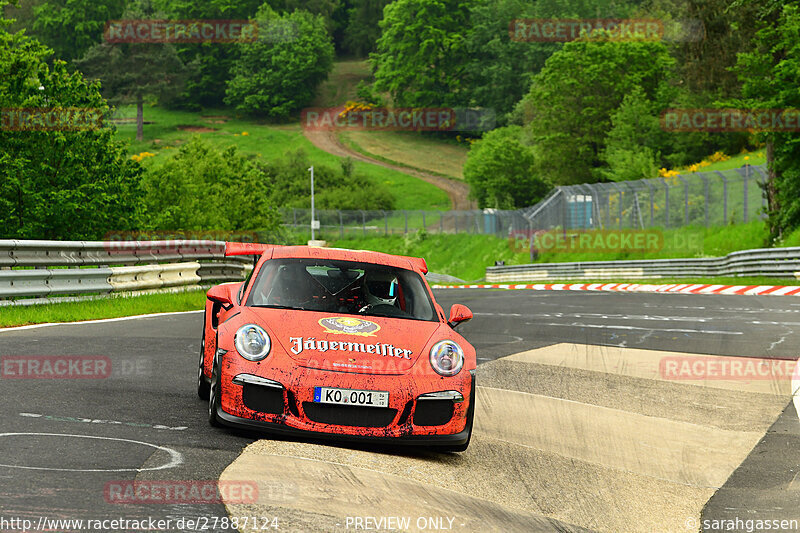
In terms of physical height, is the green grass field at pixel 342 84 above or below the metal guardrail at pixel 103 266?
above

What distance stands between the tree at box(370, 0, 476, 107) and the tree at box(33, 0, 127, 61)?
44.7 m

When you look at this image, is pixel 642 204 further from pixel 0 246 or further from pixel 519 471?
pixel 519 471

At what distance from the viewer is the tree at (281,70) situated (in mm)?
140875

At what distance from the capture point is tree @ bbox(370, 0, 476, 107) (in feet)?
437

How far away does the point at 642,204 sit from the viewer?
42.3m

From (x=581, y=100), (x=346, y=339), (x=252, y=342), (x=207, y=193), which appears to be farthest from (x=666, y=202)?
(x=252, y=342)

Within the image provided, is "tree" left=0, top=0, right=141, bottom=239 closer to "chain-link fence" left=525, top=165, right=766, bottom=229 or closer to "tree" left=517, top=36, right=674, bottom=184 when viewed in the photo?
"chain-link fence" left=525, top=165, right=766, bottom=229

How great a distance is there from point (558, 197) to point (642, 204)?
597cm

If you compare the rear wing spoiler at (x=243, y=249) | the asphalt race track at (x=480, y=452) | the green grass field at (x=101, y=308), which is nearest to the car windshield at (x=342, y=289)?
the rear wing spoiler at (x=243, y=249)

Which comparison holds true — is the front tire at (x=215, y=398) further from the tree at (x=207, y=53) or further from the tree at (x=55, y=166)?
the tree at (x=207, y=53)

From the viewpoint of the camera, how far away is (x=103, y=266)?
1686 centimetres

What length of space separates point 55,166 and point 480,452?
2851cm

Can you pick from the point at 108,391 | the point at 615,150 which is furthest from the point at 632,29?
the point at 108,391

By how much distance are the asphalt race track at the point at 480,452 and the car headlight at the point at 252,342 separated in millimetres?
527
